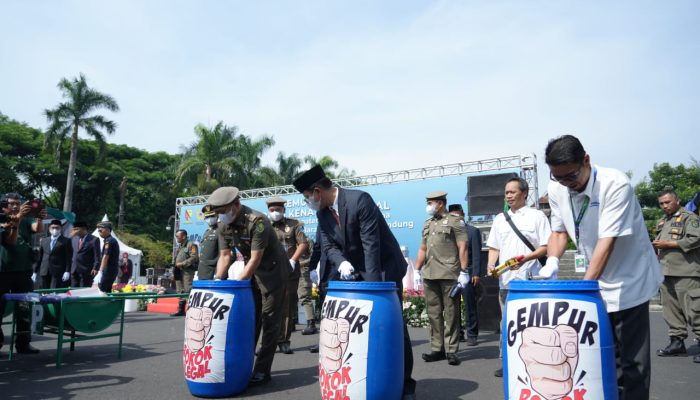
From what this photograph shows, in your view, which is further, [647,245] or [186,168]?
[186,168]

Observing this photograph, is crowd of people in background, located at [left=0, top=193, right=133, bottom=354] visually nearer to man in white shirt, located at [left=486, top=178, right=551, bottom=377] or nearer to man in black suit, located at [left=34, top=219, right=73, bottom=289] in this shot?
man in black suit, located at [left=34, top=219, right=73, bottom=289]

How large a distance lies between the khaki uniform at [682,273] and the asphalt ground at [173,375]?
1.45 ft

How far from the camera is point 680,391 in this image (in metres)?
4.17

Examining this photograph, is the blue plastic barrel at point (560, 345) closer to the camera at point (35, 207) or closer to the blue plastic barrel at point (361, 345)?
the blue plastic barrel at point (361, 345)

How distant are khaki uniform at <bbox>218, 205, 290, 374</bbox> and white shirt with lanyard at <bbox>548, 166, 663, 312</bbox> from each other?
8.62 ft

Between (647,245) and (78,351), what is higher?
(647,245)

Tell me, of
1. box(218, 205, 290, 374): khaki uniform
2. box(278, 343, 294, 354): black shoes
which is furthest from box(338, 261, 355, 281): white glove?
box(278, 343, 294, 354): black shoes

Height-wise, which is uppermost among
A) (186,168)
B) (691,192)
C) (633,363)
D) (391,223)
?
(186,168)

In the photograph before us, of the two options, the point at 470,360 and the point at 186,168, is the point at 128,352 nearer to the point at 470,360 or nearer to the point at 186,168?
the point at 470,360

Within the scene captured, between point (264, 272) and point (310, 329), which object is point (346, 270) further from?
point (310, 329)

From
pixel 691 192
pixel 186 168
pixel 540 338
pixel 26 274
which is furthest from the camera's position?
pixel 186 168

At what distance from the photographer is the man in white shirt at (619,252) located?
2.52 metres

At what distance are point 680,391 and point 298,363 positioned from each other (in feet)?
11.4

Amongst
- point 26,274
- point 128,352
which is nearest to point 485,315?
point 128,352
